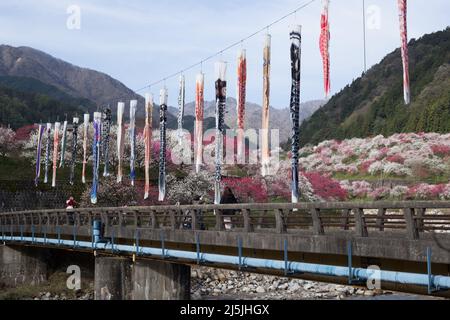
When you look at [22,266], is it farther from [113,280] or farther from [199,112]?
[113,280]

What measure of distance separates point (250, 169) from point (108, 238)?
61008 mm

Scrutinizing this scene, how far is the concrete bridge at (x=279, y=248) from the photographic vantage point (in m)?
13.1

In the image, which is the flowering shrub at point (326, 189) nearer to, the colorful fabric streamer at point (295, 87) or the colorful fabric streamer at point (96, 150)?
the colorful fabric streamer at point (96, 150)

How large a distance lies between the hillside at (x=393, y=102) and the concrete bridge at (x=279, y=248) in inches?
3533

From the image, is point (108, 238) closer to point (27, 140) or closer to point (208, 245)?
point (208, 245)

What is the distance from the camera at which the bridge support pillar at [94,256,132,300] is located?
23609 millimetres

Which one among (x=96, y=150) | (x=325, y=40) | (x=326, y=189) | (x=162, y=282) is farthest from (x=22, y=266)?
(x=326, y=189)

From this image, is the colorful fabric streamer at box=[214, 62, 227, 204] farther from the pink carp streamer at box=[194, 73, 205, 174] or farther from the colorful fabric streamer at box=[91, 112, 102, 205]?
the colorful fabric streamer at box=[91, 112, 102, 205]

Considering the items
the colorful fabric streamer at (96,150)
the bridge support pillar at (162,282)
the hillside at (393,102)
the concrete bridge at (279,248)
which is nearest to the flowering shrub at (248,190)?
the colorful fabric streamer at (96,150)

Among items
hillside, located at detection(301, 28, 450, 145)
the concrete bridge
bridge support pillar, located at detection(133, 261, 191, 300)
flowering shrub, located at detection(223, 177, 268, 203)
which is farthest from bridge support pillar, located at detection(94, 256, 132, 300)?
hillside, located at detection(301, 28, 450, 145)

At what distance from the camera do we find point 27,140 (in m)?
111

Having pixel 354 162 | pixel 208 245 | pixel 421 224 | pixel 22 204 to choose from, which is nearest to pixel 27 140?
pixel 22 204

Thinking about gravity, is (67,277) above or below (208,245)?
below

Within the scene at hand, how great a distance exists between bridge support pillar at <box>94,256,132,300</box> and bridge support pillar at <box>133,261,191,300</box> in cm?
198
